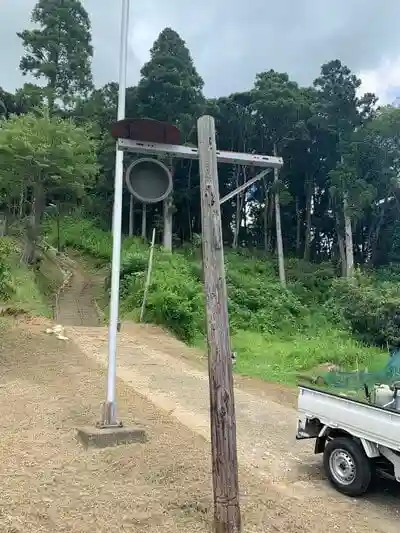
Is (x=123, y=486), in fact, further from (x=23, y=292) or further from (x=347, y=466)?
(x=23, y=292)

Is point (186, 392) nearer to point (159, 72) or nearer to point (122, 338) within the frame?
point (122, 338)

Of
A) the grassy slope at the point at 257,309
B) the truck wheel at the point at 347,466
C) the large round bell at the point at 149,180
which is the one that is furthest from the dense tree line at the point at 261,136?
the truck wheel at the point at 347,466

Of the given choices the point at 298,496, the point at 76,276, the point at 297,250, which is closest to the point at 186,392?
the point at 298,496

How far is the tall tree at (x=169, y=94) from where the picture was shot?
87.4ft

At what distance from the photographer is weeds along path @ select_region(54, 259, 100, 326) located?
58.9 feet

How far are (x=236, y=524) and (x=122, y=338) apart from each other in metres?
11.2

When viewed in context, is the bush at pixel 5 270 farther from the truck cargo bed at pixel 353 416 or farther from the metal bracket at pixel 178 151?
the truck cargo bed at pixel 353 416

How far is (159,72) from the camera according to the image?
87.8 feet

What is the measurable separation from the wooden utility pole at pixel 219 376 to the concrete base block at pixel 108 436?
2549 millimetres

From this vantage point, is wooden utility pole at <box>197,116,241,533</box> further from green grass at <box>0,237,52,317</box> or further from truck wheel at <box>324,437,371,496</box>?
green grass at <box>0,237,52,317</box>

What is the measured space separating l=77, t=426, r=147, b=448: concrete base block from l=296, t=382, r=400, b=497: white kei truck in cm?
191

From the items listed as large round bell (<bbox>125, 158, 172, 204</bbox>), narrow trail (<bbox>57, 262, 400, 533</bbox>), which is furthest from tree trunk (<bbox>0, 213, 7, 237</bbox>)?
large round bell (<bbox>125, 158, 172, 204</bbox>)

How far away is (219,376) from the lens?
390 cm

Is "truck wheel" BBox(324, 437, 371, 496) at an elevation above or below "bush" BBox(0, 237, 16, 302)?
below
